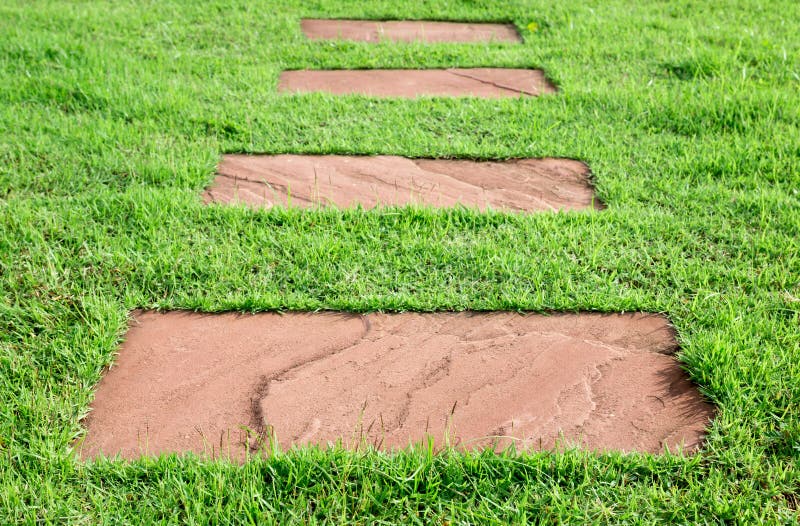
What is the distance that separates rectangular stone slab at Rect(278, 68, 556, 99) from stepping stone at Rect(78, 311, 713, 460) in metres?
1.83

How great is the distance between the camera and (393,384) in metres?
2.13

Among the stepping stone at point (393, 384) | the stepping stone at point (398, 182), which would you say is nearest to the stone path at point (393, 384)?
the stepping stone at point (393, 384)

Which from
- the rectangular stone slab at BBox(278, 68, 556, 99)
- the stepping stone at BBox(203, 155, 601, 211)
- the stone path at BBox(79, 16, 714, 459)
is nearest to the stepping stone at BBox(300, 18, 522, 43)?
the rectangular stone slab at BBox(278, 68, 556, 99)

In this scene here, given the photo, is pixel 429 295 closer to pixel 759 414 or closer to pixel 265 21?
pixel 759 414

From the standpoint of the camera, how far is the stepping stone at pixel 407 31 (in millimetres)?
4645

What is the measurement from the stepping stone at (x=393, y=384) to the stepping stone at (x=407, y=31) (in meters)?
2.69

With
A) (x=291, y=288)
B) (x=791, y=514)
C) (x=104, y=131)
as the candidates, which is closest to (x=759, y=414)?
(x=791, y=514)

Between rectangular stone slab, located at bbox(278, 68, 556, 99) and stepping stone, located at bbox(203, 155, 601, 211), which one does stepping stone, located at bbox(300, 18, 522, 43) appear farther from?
stepping stone, located at bbox(203, 155, 601, 211)

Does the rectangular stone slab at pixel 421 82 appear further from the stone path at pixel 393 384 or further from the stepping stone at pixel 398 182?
the stone path at pixel 393 384

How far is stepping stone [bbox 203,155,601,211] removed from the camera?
9.86ft

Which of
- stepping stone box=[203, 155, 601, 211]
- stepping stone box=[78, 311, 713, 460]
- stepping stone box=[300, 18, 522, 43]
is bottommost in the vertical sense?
stepping stone box=[78, 311, 713, 460]

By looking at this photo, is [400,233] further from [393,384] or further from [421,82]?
[421,82]

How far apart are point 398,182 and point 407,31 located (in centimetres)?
196

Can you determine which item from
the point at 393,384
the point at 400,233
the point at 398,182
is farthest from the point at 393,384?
the point at 398,182
